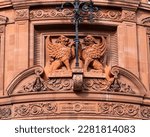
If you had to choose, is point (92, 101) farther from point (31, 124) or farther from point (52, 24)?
point (31, 124)

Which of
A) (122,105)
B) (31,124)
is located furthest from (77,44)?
(31,124)

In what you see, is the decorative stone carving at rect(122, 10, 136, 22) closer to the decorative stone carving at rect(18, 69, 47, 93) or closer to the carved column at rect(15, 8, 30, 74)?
the carved column at rect(15, 8, 30, 74)

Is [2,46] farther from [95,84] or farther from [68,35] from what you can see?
[95,84]

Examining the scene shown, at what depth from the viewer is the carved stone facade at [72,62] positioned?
879 inches

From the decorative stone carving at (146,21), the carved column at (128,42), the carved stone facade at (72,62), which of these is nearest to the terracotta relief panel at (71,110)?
the carved stone facade at (72,62)

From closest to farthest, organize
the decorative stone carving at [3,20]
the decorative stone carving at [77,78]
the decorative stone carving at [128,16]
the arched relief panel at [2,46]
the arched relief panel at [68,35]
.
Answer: the decorative stone carving at [77,78] < the arched relief panel at [2,46] < the arched relief panel at [68,35] < the decorative stone carving at [128,16] < the decorative stone carving at [3,20]

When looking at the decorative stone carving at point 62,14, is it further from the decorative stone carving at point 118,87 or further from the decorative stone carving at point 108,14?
the decorative stone carving at point 118,87

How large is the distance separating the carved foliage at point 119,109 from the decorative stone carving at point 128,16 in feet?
11.9

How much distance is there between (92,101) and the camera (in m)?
22.4

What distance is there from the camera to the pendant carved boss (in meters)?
23.3

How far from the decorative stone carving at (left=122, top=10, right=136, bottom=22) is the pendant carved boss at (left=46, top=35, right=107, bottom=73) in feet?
4.51

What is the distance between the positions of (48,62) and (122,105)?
328 centimetres

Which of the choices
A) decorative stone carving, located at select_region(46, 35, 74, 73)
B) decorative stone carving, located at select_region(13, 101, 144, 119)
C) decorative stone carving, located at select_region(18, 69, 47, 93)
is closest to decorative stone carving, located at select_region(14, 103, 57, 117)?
decorative stone carving, located at select_region(13, 101, 144, 119)

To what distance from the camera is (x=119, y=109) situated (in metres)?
22.5
